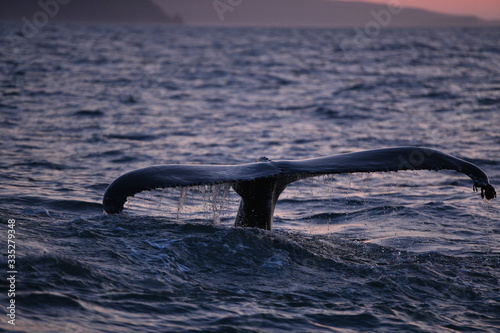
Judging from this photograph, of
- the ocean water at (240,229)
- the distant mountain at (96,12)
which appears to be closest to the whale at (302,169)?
the ocean water at (240,229)

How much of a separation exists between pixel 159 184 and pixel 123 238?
5.38ft

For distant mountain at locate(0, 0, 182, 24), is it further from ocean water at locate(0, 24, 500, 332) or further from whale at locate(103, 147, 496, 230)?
whale at locate(103, 147, 496, 230)

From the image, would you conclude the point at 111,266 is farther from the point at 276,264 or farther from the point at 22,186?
the point at 22,186

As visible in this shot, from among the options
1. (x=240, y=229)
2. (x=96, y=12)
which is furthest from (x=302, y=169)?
(x=96, y=12)

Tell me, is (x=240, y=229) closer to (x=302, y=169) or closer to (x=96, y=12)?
(x=302, y=169)

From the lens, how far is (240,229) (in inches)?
239

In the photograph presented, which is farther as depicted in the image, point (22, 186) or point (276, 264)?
point (22, 186)

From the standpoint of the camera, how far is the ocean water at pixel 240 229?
4.67m

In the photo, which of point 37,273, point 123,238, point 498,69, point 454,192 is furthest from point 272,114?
point 498,69

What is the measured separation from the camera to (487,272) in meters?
5.79

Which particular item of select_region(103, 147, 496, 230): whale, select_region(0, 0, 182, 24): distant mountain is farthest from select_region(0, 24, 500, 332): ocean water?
select_region(0, 0, 182, 24): distant mountain

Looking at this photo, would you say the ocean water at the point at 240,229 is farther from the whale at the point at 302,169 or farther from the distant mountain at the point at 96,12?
the distant mountain at the point at 96,12

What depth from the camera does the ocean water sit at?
4.67 metres

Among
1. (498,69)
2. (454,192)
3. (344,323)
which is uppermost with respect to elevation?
(498,69)
